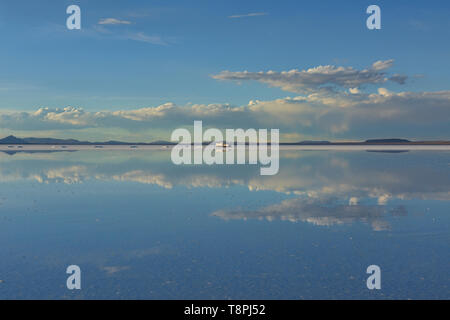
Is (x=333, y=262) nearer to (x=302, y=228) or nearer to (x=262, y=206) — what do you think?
(x=302, y=228)

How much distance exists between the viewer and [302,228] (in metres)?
15.6

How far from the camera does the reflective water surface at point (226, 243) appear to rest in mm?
9812

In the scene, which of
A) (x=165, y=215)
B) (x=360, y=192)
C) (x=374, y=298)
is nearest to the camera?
(x=374, y=298)

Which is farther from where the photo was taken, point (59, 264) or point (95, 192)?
point (95, 192)

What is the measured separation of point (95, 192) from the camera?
83.3 ft

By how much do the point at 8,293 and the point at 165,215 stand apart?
9.15m

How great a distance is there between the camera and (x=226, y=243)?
44.5ft

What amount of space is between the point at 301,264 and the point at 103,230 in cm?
833

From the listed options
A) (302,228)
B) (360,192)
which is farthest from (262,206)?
(360,192)

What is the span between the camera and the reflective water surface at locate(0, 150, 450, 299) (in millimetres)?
9812
